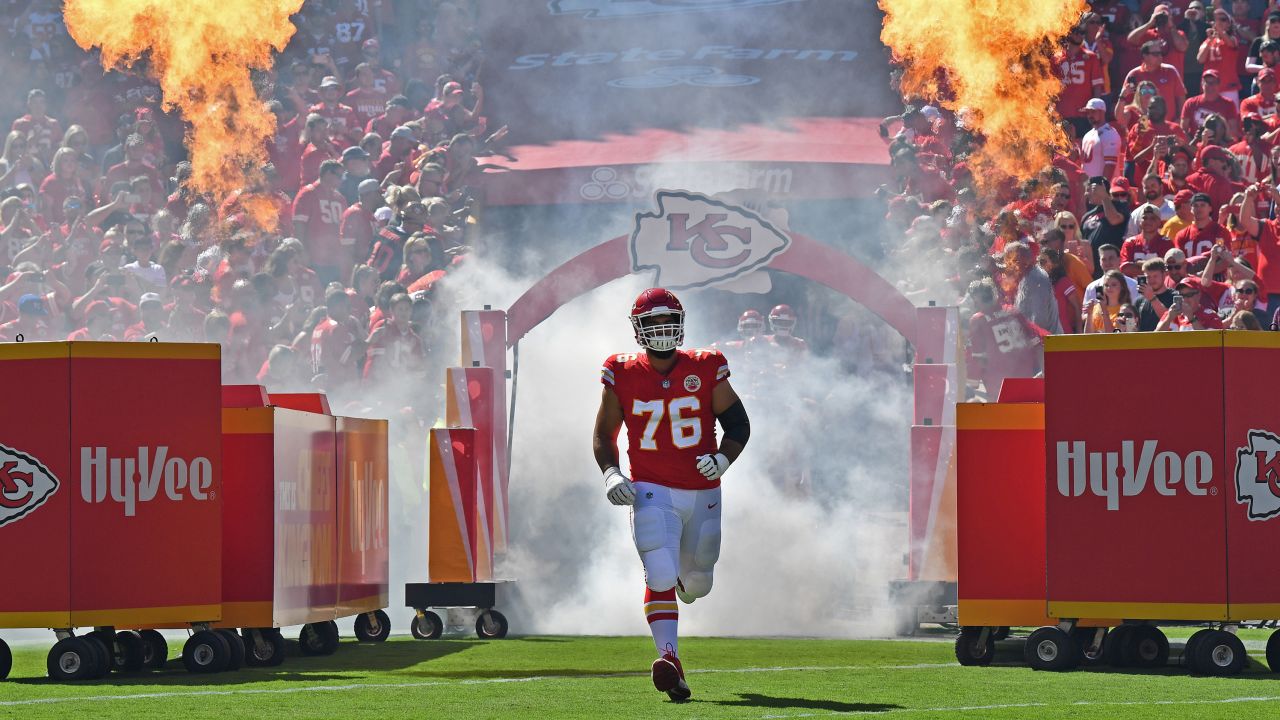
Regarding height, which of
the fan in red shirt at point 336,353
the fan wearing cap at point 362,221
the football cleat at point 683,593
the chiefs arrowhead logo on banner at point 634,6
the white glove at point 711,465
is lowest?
the football cleat at point 683,593

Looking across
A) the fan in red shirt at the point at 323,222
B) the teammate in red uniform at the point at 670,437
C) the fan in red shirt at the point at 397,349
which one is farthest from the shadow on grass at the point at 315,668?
the fan in red shirt at the point at 323,222

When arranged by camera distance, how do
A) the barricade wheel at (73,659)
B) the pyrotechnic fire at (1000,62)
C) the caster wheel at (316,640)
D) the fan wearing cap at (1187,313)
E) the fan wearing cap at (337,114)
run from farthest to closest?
the fan wearing cap at (337,114), the pyrotechnic fire at (1000,62), the fan wearing cap at (1187,313), the caster wheel at (316,640), the barricade wheel at (73,659)

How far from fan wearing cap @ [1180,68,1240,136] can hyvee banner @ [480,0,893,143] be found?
415 centimetres

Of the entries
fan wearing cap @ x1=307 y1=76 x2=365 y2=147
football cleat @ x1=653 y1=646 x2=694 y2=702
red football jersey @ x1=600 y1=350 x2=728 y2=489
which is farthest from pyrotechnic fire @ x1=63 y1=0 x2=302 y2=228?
football cleat @ x1=653 y1=646 x2=694 y2=702

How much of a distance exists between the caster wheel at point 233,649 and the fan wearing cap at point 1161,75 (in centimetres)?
1197

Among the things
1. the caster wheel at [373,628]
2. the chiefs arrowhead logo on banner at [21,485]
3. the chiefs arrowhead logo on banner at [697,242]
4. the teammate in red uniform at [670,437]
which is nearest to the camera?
the teammate in red uniform at [670,437]

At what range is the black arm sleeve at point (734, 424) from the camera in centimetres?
873

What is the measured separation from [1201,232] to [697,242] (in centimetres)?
488

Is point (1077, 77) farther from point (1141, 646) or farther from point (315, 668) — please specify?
point (315, 668)

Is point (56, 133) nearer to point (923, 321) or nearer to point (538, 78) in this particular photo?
point (538, 78)

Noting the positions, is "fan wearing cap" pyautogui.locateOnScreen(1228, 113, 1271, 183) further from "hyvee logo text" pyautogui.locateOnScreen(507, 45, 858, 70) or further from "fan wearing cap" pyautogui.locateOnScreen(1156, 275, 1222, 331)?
"hyvee logo text" pyautogui.locateOnScreen(507, 45, 858, 70)

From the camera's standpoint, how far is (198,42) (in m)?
24.2

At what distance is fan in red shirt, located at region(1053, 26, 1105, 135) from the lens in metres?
19.8

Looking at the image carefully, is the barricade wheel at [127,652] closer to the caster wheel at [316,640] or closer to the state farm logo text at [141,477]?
the state farm logo text at [141,477]
